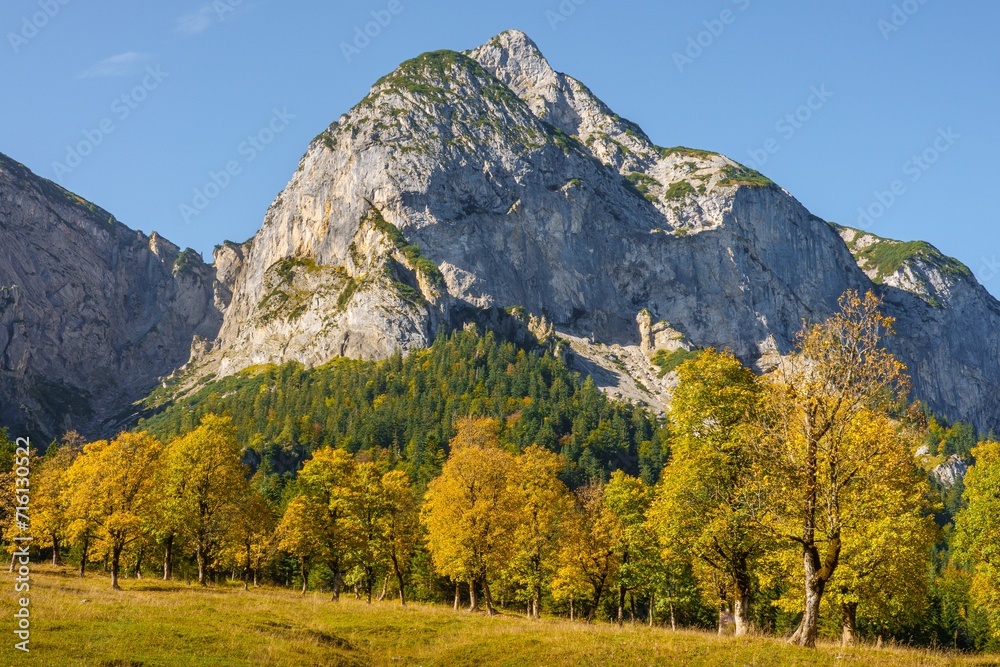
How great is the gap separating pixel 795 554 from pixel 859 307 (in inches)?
574

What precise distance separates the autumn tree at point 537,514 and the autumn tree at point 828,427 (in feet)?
98.7

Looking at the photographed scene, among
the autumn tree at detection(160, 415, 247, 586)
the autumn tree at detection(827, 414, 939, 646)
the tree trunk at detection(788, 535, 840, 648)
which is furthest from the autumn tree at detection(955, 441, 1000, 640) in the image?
the autumn tree at detection(160, 415, 247, 586)

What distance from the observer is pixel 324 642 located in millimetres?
33094

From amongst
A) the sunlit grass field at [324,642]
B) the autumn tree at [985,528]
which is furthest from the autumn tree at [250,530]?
the autumn tree at [985,528]

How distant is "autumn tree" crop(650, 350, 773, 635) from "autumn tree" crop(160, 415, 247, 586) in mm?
42026

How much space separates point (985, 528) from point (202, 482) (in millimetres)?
56951

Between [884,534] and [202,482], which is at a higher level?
[202,482]

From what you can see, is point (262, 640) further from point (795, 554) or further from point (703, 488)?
point (795, 554)

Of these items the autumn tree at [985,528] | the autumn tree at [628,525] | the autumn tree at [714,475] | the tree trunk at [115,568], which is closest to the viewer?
the autumn tree at [714,475]

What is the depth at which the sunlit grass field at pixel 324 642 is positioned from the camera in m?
26.2

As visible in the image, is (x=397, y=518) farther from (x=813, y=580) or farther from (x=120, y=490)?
(x=813, y=580)

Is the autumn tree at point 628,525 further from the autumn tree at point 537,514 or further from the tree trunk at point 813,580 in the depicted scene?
the tree trunk at point 813,580

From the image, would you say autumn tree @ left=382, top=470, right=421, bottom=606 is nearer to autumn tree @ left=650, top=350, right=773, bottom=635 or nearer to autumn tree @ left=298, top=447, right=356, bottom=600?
autumn tree @ left=298, top=447, right=356, bottom=600

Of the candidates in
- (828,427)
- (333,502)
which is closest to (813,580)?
(828,427)
